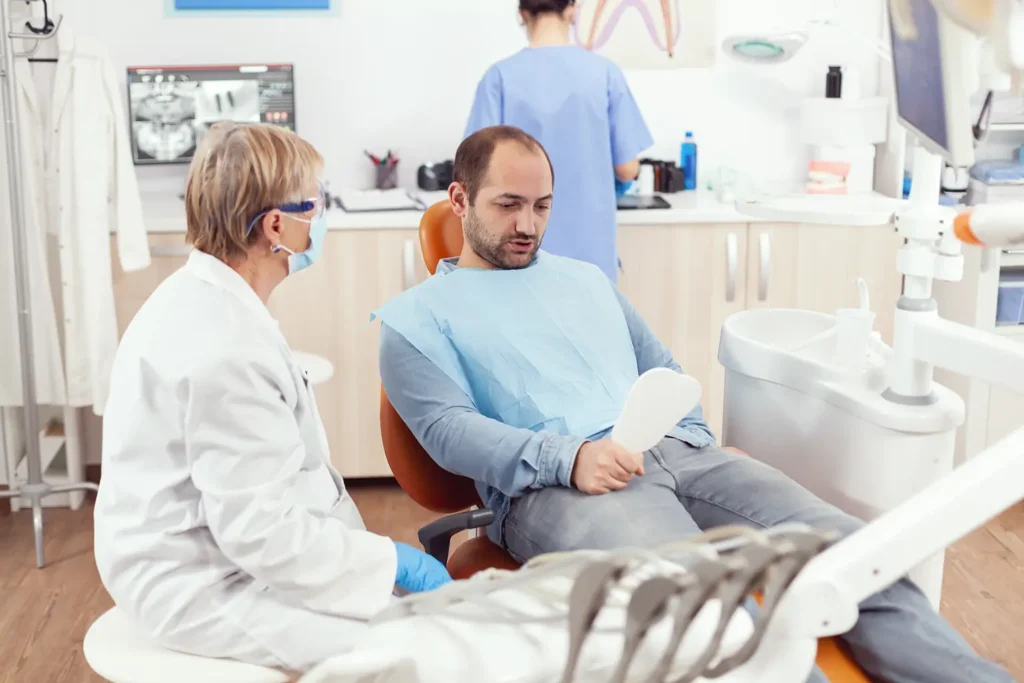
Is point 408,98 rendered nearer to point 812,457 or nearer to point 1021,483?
point 812,457

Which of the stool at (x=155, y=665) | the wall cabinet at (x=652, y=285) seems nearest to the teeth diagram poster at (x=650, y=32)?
the wall cabinet at (x=652, y=285)

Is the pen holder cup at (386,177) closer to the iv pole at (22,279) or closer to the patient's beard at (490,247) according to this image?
the iv pole at (22,279)

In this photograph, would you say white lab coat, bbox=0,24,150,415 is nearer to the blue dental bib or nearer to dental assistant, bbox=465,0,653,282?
dental assistant, bbox=465,0,653,282

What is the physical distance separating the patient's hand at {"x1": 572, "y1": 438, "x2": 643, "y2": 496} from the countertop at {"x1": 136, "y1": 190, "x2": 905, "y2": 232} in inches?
58.7

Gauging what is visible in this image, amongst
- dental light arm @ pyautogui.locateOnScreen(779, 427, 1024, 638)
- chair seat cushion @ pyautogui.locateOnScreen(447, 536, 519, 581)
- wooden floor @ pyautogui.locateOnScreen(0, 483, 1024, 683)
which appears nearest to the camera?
dental light arm @ pyautogui.locateOnScreen(779, 427, 1024, 638)

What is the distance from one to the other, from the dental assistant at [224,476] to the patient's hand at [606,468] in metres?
0.33

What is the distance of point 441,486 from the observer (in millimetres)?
1972

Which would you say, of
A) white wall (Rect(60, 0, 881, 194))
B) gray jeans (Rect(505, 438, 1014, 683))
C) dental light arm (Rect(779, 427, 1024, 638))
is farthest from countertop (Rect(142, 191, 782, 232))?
dental light arm (Rect(779, 427, 1024, 638))

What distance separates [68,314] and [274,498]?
1.90 meters

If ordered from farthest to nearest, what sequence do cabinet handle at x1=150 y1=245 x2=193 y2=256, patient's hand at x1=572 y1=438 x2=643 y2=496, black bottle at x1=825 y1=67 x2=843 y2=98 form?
black bottle at x1=825 y1=67 x2=843 y2=98
cabinet handle at x1=150 y1=245 x2=193 y2=256
patient's hand at x1=572 y1=438 x2=643 y2=496

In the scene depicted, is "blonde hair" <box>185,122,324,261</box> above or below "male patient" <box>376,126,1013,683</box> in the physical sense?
above

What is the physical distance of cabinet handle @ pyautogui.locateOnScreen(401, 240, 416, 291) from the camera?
10.3ft

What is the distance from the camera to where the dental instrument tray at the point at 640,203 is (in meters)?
3.22

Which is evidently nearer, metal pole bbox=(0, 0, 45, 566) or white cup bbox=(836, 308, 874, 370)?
white cup bbox=(836, 308, 874, 370)
